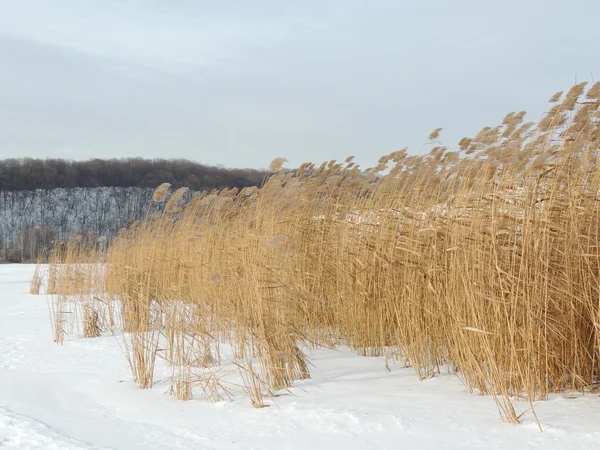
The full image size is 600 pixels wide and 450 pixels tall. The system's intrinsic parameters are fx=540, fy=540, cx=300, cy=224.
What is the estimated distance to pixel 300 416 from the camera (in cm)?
252

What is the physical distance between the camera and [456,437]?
219 centimetres

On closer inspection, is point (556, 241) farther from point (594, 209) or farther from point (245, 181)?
point (245, 181)

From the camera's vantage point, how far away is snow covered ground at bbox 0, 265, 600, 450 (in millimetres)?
2205

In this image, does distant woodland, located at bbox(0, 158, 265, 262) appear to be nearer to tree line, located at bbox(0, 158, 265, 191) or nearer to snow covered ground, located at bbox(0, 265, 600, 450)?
tree line, located at bbox(0, 158, 265, 191)

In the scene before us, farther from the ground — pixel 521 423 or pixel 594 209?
pixel 594 209

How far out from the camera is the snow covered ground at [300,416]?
86.8 inches

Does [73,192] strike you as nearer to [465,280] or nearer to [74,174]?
[74,174]

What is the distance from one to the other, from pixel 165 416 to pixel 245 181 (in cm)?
2473

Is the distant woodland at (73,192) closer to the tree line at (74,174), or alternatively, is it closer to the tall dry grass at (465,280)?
the tree line at (74,174)

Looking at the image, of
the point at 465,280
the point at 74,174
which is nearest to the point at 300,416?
the point at 465,280

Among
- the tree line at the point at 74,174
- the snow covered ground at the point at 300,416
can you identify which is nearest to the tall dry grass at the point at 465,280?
the snow covered ground at the point at 300,416

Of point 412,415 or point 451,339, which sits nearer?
point 412,415

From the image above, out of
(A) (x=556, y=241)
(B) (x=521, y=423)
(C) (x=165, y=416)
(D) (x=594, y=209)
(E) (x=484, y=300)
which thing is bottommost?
(C) (x=165, y=416)

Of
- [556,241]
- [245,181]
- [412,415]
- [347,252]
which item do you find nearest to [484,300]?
[556,241]
